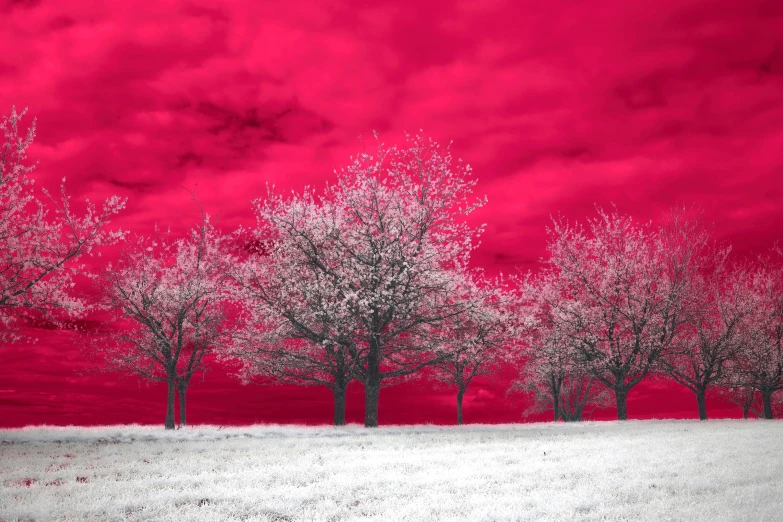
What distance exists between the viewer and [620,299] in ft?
114

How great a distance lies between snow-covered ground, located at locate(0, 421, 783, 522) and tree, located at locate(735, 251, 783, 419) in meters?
23.7

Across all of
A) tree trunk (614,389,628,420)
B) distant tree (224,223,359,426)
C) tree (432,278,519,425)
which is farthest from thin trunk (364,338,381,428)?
tree trunk (614,389,628,420)

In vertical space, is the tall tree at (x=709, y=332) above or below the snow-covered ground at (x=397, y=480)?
above

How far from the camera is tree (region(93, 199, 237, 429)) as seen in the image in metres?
29.2

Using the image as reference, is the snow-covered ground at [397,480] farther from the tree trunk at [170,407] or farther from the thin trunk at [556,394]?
the thin trunk at [556,394]

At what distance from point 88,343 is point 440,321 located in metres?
21.8

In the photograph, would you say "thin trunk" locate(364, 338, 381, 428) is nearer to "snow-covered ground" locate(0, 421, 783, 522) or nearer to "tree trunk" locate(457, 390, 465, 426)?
"snow-covered ground" locate(0, 421, 783, 522)

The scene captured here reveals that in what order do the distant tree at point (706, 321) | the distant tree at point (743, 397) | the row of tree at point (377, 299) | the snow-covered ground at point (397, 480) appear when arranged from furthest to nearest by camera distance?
1. the distant tree at point (743, 397)
2. the distant tree at point (706, 321)
3. the row of tree at point (377, 299)
4. the snow-covered ground at point (397, 480)

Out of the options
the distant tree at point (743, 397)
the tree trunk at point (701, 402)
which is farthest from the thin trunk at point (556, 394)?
the distant tree at point (743, 397)

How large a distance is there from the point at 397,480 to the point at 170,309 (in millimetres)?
23267

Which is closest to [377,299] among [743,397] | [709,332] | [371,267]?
[371,267]

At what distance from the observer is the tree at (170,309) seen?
29.2m

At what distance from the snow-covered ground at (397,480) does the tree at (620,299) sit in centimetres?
1370

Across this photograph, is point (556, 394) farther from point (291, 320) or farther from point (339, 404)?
point (291, 320)
